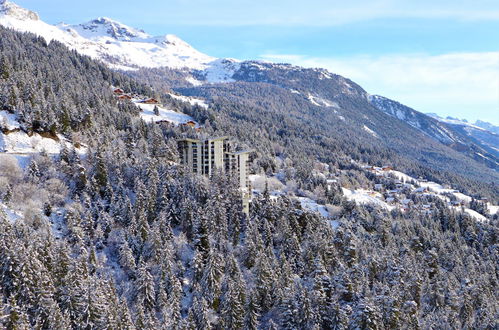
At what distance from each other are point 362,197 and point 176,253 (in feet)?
344

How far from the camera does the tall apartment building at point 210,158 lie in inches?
4525

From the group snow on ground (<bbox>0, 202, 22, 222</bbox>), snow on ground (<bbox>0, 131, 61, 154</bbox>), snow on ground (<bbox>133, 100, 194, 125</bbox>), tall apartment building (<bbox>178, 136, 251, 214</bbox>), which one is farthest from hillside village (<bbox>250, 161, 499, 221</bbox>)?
snow on ground (<bbox>0, 202, 22, 222</bbox>)

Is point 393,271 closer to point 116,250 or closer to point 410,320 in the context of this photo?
point 410,320

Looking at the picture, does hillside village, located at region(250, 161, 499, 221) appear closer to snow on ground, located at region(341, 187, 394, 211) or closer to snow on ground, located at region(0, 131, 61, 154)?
snow on ground, located at region(341, 187, 394, 211)

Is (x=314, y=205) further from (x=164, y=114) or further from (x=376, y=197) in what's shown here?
(x=164, y=114)

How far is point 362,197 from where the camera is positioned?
16662 cm

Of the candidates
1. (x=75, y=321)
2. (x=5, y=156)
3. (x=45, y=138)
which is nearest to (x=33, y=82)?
(x=45, y=138)

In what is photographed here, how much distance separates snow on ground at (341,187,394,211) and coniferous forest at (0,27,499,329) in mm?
33703

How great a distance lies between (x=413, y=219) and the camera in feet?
464

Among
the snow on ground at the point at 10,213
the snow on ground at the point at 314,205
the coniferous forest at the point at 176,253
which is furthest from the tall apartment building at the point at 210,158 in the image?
the snow on ground at the point at 10,213

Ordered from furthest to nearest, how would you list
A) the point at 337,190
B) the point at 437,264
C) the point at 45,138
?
the point at 337,190
the point at 437,264
the point at 45,138

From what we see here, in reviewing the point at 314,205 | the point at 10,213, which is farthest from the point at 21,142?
the point at 314,205

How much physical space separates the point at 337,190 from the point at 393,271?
63212 mm

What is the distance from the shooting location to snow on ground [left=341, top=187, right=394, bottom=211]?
158 metres
